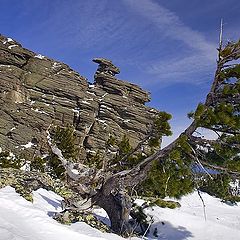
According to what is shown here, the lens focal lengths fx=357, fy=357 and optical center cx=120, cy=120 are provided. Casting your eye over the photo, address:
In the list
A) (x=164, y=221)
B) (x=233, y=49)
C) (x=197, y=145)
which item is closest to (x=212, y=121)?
Result: (x=197, y=145)

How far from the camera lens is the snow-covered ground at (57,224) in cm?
→ 677

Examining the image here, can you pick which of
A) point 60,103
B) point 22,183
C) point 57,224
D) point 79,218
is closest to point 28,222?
point 57,224

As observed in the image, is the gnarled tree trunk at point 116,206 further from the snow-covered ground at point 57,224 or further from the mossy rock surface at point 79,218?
the snow-covered ground at point 57,224

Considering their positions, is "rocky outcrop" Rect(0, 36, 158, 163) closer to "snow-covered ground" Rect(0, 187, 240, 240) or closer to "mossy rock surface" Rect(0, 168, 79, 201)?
"mossy rock surface" Rect(0, 168, 79, 201)

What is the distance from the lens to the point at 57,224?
25.7 ft

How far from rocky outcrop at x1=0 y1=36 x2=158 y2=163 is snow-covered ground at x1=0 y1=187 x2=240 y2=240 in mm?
36091

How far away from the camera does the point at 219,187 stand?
34.6 ft

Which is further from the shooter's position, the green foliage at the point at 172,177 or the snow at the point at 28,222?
the green foliage at the point at 172,177

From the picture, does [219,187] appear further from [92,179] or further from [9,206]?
[9,206]

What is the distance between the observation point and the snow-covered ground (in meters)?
6.77

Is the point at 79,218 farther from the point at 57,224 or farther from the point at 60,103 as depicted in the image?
the point at 60,103

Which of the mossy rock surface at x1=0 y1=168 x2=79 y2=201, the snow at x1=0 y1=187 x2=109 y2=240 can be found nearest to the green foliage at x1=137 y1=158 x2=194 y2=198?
the snow at x1=0 y1=187 x2=109 y2=240

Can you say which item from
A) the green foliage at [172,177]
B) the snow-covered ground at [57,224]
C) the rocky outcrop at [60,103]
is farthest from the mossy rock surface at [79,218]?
the rocky outcrop at [60,103]

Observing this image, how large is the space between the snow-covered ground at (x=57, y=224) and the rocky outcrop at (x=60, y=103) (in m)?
36.1
